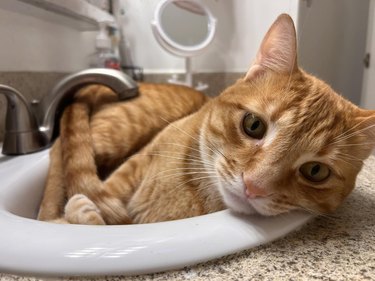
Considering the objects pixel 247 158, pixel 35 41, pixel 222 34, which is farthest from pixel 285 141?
pixel 222 34

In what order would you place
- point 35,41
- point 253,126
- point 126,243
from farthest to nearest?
point 35,41 < point 253,126 < point 126,243

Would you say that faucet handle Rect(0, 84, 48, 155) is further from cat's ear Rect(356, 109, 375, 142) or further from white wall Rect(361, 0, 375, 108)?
white wall Rect(361, 0, 375, 108)

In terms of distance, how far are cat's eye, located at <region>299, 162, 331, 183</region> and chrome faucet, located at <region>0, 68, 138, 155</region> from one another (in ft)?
2.43

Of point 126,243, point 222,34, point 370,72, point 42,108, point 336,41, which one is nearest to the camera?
point 126,243

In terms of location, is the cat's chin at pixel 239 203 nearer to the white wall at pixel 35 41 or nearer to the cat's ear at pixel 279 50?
the cat's ear at pixel 279 50

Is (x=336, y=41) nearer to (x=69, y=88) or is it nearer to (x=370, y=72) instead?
(x=370, y=72)

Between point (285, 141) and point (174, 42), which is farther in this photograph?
point (174, 42)

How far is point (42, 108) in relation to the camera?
1.16 meters

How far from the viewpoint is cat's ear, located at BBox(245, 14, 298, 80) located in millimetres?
762

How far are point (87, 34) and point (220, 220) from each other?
165 centimetres

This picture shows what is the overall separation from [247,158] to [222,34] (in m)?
1.58

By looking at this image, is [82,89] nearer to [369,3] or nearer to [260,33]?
[260,33]

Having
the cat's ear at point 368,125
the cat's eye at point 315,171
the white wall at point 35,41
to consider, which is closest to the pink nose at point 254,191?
the cat's eye at point 315,171

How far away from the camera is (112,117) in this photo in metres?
1.19
